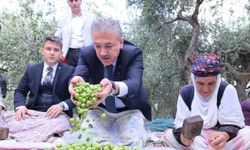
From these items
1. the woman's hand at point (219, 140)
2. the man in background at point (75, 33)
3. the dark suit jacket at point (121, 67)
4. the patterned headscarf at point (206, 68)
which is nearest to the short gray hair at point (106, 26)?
the dark suit jacket at point (121, 67)

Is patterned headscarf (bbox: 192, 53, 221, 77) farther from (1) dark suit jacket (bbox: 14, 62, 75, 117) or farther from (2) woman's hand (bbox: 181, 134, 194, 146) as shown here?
(1) dark suit jacket (bbox: 14, 62, 75, 117)

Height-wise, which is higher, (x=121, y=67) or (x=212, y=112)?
(x=121, y=67)

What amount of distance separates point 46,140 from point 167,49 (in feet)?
19.7

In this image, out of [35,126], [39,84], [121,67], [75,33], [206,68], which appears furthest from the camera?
[75,33]

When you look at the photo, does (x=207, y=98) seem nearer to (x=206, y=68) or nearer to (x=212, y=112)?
(x=212, y=112)

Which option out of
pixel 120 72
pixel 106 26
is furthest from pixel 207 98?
pixel 106 26

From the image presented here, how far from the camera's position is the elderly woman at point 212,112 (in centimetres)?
291

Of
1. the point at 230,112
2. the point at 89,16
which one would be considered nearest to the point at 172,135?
the point at 230,112

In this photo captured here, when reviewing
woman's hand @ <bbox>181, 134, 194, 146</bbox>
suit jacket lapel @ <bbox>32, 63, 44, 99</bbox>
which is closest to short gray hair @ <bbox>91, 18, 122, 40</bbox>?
woman's hand @ <bbox>181, 134, 194, 146</bbox>

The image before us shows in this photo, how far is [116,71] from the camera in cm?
315

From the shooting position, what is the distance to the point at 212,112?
307cm

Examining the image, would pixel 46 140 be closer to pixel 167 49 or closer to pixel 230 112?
pixel 230 112

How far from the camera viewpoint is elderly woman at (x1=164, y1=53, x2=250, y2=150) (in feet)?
9.56

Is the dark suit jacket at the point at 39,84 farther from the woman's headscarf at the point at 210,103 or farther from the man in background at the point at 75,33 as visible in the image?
the woman's headscarf at the point at 210,103
